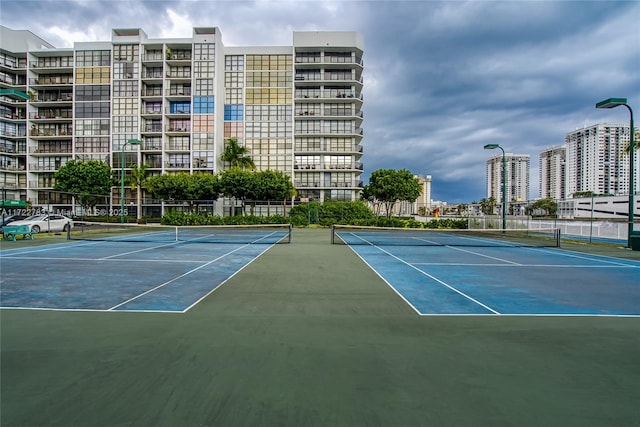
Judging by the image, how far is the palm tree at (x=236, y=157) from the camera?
52.5 metres

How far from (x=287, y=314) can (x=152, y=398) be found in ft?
10.5

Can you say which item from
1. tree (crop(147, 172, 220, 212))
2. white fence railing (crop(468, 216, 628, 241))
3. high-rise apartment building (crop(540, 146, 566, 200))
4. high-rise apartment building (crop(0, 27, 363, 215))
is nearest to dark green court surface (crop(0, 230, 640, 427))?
white fence railing (crop(468, 216, 628, 241))

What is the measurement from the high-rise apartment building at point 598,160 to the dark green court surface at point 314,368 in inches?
4100

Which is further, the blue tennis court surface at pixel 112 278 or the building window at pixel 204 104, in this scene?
the building window at pixel 204 104

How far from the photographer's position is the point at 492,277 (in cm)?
1050

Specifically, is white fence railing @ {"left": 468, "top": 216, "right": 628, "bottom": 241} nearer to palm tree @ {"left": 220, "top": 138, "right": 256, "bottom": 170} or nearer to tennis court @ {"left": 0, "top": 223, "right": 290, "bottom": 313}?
tennis court @ {"left": 0, "top": 223, "right": 290, "bottom": 313}

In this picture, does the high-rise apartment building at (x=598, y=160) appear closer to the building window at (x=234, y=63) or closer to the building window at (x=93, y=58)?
the building window at (x=234, y=63)

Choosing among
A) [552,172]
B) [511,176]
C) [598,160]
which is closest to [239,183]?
[598,160]

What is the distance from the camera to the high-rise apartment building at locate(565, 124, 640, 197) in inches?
3460

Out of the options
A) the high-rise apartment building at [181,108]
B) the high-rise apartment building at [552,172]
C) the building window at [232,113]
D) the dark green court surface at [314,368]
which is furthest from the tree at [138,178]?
the high-rise apartment building at [552,172]

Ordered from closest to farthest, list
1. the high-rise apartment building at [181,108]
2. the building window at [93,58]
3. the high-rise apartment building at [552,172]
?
the high-rise apartment building at [181,108] → the building window at [93,58] → the high-rise apartment building at [552,172]

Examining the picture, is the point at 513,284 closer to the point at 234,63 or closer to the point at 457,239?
the point at 457,239

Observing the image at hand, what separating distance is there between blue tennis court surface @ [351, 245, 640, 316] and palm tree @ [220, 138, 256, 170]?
41857 millimetres

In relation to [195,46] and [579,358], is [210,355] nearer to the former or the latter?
[579,358]
